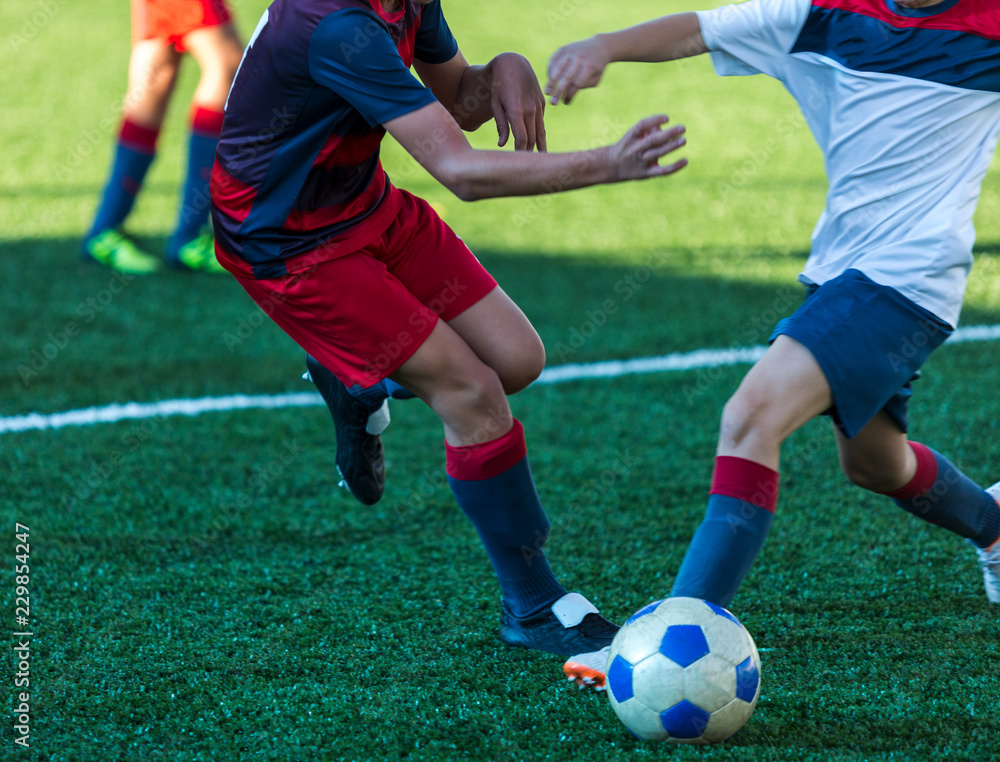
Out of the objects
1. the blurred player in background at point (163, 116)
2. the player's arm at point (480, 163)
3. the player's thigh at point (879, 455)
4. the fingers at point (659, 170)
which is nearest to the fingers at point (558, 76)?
the player's arm at point (480, 163)

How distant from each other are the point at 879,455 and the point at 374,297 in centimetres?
117

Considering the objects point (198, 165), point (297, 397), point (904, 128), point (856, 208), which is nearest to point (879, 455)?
point (856, 208)

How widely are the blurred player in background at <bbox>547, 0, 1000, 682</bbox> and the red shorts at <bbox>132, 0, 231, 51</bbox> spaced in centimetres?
346

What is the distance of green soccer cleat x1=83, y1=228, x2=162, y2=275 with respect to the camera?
554cm

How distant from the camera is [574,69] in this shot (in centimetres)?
225

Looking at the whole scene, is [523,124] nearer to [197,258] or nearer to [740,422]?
[740,422]

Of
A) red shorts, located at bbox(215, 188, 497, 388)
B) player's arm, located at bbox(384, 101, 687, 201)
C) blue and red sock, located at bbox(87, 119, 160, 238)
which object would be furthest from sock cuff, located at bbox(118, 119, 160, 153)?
player's arm, located at bbox(384, 101, 687, 201)

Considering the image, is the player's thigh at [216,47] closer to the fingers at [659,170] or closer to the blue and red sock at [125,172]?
the blue and red sock at [125,172]

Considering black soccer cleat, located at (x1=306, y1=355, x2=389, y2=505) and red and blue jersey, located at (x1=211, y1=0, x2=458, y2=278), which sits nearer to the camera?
red and blue jersey, located at (x1=211, y1=0, x2=458, y2=278)

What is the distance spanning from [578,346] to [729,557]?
268 cm

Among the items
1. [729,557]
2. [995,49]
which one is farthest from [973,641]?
[995,49]

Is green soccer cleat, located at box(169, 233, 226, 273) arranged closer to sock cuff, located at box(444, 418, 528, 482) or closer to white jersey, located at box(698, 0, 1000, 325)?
sock cuff, located at box(444, 418, 528, 482)

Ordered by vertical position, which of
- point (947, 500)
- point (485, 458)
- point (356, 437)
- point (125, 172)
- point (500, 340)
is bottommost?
point (125, 172)

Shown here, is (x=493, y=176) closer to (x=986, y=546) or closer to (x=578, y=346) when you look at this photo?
(x=986, y=546)
